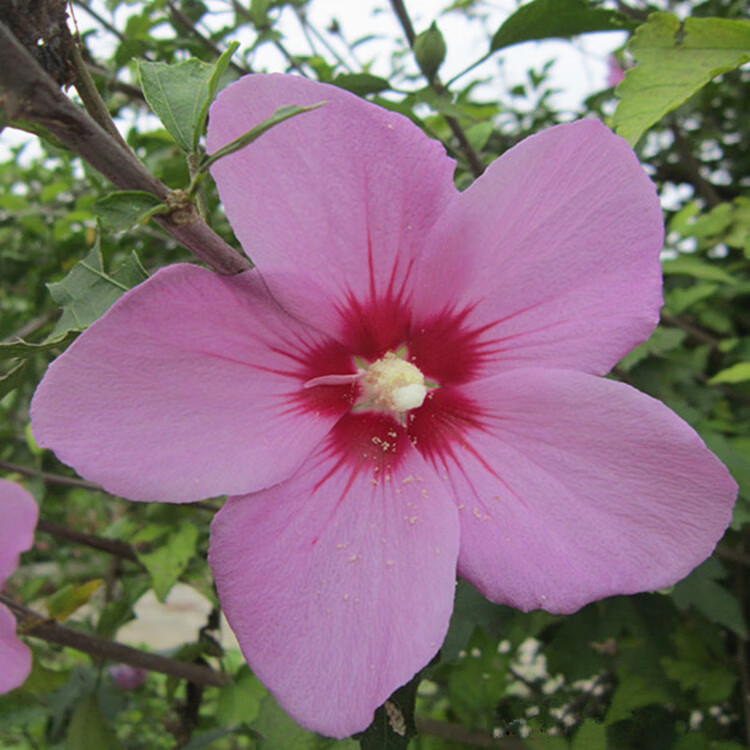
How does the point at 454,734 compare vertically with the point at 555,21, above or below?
below

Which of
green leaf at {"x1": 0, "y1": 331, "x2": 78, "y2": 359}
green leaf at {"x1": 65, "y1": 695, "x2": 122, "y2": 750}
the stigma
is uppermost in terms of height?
green leaf at {"x1": 0, "y1": 331, "x2": 78, "y2": 359}

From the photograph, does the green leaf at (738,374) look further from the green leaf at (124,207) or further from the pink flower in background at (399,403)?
the green leaf at (124,207)

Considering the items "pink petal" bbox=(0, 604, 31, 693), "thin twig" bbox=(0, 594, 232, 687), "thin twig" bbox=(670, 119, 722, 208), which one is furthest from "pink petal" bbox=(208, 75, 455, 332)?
"thin twig" bbox=(670, 119, 722, 208)

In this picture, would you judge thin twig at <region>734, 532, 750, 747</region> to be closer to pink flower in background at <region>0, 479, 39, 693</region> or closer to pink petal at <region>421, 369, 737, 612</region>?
pink petal at <region>421, 369, 737, 612</region>

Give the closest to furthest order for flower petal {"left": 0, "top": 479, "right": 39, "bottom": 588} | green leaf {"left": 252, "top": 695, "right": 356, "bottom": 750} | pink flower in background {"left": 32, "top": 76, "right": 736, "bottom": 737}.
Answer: pink flower in background {"left": 32, "top": 76, "right": 736, "bottom": 737}, flower petal {"left": 0, "top": 479, "right": 39, "bottom": 588}, green leaf {"left": 252, "top": 695, "right": 356, "bottom": 750}

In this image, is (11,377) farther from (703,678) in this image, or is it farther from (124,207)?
(703,678)

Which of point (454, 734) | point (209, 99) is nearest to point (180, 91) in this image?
point (209, 99)

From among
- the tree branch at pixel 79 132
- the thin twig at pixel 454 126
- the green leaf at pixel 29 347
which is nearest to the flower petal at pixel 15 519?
the green leaf at pixel 29 347
